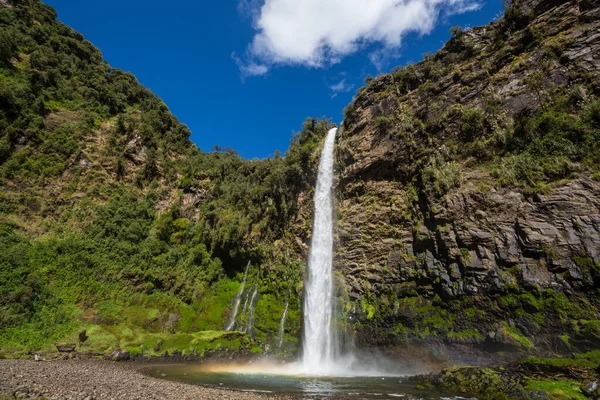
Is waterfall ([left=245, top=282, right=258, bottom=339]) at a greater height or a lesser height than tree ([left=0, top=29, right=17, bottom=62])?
lesser

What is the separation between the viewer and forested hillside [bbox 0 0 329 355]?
75.9ft

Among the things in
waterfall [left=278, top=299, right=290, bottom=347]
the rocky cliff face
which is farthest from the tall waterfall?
waterfall [left=278, top=299, right=290, bottom=347]

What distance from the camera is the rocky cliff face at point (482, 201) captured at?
14602 millimetres

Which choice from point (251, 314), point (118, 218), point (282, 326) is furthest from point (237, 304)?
point (118, 218)

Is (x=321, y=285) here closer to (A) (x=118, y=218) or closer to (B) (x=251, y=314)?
(B) (x=251, y=314)

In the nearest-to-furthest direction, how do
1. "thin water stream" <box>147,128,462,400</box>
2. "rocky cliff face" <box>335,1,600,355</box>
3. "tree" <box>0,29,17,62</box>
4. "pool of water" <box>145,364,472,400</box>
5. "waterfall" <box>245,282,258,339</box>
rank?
1. "pool of water" <box>145,364,472,400</box>
2. "thin water stream" <box>147,128,462,400</box>
3. "rocky cliff face" <box>335,1,600,355</box>
4. "waterfall" <box>245,282,258,339</box>
5. "tree" <box>0,29,17,62</box>

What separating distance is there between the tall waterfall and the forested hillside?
5.67ft

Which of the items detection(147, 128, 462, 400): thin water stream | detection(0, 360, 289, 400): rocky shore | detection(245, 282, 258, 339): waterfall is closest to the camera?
detection(0, 360, 289, 400): rocky shore

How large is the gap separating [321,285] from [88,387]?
54.1ft

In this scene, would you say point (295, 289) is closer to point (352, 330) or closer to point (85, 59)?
point (352, 330)

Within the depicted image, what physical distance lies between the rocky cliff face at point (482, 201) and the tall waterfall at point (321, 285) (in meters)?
1.32

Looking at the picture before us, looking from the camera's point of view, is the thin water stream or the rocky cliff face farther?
the rocky cliff face

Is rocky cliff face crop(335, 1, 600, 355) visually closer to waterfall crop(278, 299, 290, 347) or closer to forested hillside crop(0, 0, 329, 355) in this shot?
waterfall crop(278, 299, 290, 347)

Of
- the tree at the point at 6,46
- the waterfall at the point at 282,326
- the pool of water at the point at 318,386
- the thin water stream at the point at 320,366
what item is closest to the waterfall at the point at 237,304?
the thin water stream at the point at 320,366
